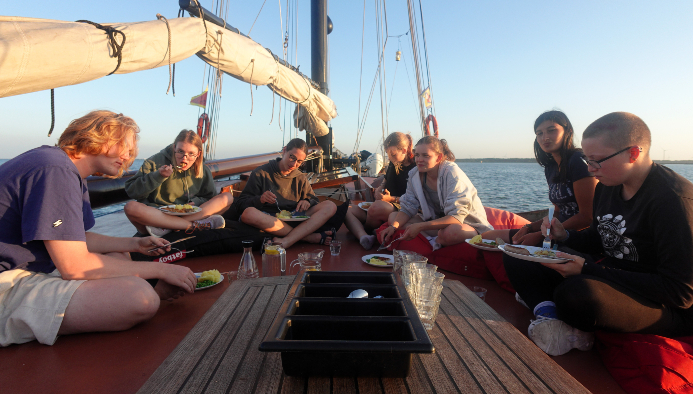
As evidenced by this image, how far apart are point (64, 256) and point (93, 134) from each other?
588 mm

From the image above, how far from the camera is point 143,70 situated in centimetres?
263

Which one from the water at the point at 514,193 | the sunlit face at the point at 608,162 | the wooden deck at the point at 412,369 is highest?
the sunlit face at the point at 608,162

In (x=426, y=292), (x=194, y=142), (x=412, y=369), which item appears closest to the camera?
(x=412, y=369)

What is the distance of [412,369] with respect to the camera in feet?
3.02

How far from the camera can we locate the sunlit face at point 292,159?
410 cm

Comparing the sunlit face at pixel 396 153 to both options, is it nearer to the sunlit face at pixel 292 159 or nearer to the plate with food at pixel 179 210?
the sunlit face at pixel 292 159

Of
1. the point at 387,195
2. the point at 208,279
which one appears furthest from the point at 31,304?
the point at 387,195

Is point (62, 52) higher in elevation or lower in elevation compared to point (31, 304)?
higher

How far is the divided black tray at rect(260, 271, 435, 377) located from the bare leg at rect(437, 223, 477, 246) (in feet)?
6.47

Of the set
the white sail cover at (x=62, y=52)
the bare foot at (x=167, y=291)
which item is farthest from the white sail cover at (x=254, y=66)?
the bare foot at (x=167, y=291)

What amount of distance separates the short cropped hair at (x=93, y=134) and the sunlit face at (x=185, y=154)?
73.9 inches

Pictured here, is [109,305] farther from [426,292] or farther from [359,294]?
[426,292]

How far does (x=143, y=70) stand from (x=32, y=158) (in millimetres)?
1282

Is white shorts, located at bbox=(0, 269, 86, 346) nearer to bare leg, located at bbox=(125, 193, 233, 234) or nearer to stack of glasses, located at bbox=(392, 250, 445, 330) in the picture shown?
stack of glasses, located at bbox=(392, 250, 445, 330)
